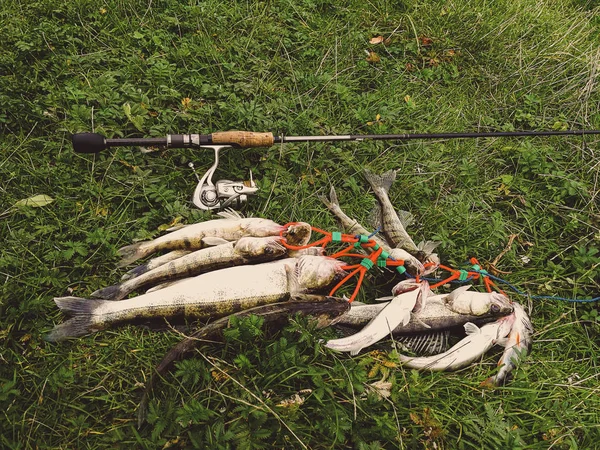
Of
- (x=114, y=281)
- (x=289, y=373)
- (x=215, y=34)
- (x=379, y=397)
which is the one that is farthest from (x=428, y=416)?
(x=215, y=34)

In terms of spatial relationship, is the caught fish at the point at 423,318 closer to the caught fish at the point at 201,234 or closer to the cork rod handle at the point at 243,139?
the caught fish at the point at 201,234

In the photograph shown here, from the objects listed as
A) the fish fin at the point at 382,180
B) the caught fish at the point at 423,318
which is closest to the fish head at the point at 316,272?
the caught fish at the point at 423,318

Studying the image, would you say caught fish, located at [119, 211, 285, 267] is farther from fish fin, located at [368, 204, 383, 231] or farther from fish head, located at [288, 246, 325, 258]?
fish fin, located at [368, 204, 383, 231]

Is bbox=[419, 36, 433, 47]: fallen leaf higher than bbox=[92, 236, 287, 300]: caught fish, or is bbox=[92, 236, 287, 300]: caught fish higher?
bbox=[419, 36, 433, 47]: fallen leaf

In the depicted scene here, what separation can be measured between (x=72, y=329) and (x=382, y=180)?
2295 millimetres

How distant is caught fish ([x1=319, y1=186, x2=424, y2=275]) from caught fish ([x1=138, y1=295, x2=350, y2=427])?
56cm

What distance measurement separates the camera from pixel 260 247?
8.74ft

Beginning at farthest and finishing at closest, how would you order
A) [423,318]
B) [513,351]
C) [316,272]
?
[513,351] < [423,318] < [316,272]

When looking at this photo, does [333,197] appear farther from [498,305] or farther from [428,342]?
[498,305]

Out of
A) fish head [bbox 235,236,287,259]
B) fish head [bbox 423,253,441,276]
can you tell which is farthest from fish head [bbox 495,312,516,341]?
fish head [bbox 235,236,287,259]

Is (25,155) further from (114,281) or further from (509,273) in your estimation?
(509,273)

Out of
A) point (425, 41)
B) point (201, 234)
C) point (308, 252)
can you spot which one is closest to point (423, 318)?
point (308, 252)

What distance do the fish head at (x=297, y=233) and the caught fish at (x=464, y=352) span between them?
91 cm

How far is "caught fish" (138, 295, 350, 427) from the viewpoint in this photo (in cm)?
251
